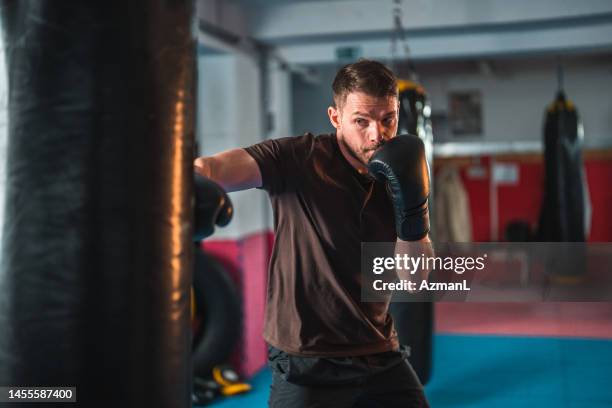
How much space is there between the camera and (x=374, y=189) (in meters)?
1.71

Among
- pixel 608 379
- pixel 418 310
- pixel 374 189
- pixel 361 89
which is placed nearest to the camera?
pixel 361 89

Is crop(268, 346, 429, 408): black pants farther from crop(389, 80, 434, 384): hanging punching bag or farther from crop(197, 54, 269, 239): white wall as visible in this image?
crop(197, 54, 269, 239): white wall

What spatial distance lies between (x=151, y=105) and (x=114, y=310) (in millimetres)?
237

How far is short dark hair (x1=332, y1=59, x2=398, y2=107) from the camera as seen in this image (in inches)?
61.2

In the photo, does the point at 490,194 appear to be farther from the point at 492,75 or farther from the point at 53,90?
the point at 53,90

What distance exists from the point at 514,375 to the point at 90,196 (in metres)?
4.15

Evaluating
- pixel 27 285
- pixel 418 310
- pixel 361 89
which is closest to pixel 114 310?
pixel 27 285

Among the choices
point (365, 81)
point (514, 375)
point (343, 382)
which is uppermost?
point (365, 81)

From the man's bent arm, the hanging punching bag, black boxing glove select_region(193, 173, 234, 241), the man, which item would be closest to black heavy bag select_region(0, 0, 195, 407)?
black boxing glove select_region(193, 173, 234, 241)

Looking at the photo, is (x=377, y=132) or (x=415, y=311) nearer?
(x=377, y=132)

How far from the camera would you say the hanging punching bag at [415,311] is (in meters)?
3.35

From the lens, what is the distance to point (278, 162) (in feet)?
5.51

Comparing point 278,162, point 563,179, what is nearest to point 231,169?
point 278,162

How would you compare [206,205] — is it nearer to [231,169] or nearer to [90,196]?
[90,196]
